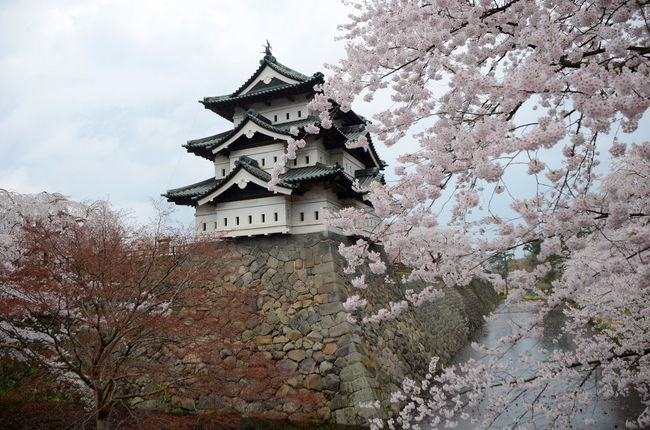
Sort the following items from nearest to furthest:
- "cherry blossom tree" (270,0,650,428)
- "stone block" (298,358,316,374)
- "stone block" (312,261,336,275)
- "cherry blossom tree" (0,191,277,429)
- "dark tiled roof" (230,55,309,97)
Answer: "cherry blossom tree" (270,0,650,428)
"cherry blossom tree" (0,191,277,429)
"stone block" (298,358,316,374)
"stone block" (312,261,336,275)
"dark tiled roof" (230,55,309,97)

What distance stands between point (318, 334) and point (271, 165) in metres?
4.67

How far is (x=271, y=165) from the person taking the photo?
10500mm

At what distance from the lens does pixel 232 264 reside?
32.9 ft

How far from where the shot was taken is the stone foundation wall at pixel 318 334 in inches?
298

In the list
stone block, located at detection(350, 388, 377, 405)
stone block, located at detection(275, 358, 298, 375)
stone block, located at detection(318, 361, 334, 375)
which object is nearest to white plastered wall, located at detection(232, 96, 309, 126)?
stone block, located at detection(275, 358, 298, 375)

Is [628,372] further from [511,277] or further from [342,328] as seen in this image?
[342,328]

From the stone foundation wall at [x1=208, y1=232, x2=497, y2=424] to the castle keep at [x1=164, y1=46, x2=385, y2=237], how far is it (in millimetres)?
685

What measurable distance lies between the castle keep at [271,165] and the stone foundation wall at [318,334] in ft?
2.25

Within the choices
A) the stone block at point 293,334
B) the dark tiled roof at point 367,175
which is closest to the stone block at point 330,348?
the stone block at point 293,334

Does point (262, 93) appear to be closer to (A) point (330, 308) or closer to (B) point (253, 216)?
(B) point (253, 216)

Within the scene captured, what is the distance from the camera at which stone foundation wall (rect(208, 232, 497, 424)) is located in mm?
Answer: 7578

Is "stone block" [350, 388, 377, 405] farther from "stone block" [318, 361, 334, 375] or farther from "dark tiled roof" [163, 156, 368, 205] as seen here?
"dark tiled roof" [163, 156, 368, 205]

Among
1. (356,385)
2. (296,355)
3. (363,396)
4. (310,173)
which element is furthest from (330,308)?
(310,173)

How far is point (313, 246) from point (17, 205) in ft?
26.9
